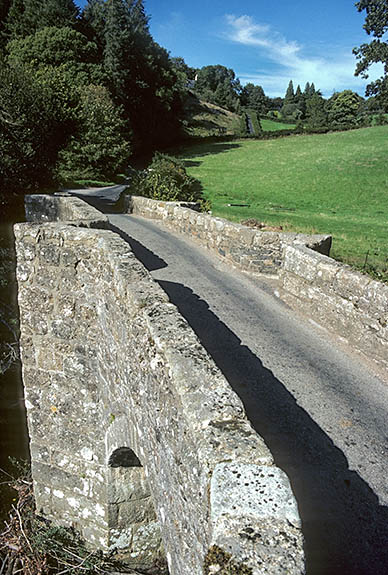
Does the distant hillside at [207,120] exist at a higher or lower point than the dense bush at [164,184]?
higher

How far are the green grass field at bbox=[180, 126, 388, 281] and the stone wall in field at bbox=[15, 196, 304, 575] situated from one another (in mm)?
7468

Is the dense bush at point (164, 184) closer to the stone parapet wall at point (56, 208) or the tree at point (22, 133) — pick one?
the tree at point (22, 133)

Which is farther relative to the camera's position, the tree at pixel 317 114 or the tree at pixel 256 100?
the tree at pixel 256 100

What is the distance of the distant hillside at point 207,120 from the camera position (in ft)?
187

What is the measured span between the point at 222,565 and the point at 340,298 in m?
5.10

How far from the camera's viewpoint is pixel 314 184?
29.7 metres

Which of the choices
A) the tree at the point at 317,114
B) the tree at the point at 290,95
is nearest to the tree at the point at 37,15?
the tree at the point at 317,114

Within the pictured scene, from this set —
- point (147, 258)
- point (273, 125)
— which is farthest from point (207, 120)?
point (147, 258)

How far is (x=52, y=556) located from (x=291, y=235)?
7.05 metres

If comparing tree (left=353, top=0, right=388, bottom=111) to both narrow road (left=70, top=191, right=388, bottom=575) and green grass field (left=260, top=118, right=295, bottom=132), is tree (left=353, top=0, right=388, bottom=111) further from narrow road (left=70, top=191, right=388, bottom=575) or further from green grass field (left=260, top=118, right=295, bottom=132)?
green grass field (left=260, top=118, right=295, bottom=132)

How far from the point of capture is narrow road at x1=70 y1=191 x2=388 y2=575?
10.2 feet

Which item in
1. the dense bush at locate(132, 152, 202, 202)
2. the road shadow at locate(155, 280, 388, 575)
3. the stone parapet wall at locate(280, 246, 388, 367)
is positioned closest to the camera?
the road shadow at locate(155, 280, 388, 575)

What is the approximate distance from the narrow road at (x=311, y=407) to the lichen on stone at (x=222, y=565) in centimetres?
167

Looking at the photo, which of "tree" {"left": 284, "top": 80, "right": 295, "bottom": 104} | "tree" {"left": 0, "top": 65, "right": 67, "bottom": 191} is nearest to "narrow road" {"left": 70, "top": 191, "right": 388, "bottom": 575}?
"tree" {"left": 0, "top": 65, "right": 67, "bottom": 191}
